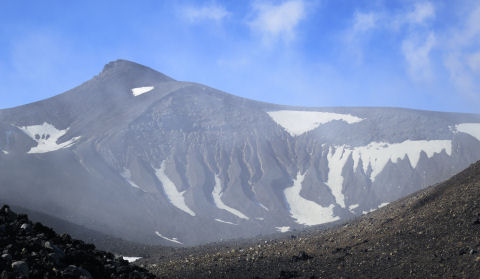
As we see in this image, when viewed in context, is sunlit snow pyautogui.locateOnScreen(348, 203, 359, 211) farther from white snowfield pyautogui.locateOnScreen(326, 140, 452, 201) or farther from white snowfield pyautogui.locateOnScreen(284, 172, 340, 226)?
white snowfield pyautogui.locateOnScreen(326, 140, 452, 201)

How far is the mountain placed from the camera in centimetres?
9194

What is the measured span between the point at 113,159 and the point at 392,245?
4053 inches

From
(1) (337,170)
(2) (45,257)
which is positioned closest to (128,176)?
(1) (337,170)

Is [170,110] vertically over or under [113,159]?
over

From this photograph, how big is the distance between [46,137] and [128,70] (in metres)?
59.9

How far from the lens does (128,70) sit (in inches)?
7264

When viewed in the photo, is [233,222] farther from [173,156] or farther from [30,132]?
[30,132]

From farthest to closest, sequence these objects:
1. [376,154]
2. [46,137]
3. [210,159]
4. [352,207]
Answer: [46,137]
[210,159]
[376,154]
[352,207]

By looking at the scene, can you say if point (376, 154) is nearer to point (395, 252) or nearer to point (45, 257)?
point (395, 252)

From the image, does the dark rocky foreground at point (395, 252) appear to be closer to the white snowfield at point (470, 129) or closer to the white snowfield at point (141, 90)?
the white snowfield at point (470, 129)

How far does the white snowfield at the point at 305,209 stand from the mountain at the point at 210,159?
0.87 feet

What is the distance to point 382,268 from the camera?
20.7m

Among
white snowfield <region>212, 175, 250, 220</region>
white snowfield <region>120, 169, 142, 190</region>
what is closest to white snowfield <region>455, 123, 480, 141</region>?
white snowfield <region>212, 175, 250, 220</region>

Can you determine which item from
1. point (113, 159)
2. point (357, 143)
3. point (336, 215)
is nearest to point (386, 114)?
point (357, 143)
